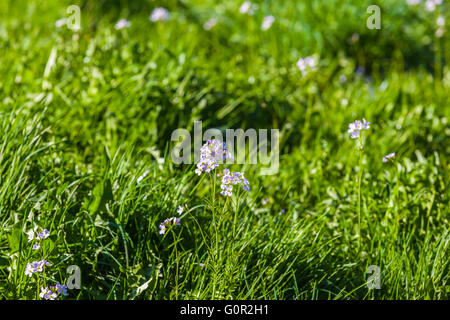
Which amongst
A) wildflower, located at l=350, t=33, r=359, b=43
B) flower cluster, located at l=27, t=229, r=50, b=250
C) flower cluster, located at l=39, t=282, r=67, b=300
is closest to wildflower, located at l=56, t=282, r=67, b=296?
flower cluster, located at l=39, t=282, r=67, b=300

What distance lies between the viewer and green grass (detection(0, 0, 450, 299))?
2.10 m

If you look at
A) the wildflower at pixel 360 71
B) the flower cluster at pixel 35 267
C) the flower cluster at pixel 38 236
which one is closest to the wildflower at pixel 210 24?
the wildflower at pixel 360 71

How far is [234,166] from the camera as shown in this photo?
265 cm

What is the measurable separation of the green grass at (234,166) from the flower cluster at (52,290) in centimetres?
9

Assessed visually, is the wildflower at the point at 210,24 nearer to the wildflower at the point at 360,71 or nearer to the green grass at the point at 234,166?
the green grass at the point at 234,166

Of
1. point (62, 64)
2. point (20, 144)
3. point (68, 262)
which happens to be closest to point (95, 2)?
point (62, 64)

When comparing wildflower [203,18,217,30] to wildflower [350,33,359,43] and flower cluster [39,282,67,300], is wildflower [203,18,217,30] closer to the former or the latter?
wildflower [350,33,359,43]

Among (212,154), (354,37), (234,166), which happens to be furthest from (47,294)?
(354,37)

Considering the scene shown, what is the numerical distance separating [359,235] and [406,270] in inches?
9.4

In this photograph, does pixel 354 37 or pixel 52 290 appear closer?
pixel 52 290

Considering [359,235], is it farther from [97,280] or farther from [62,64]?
[62,64]

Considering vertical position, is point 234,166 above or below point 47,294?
above

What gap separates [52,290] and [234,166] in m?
1.11

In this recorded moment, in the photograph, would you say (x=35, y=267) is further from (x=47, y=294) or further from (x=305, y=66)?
(x=305, y=66)
